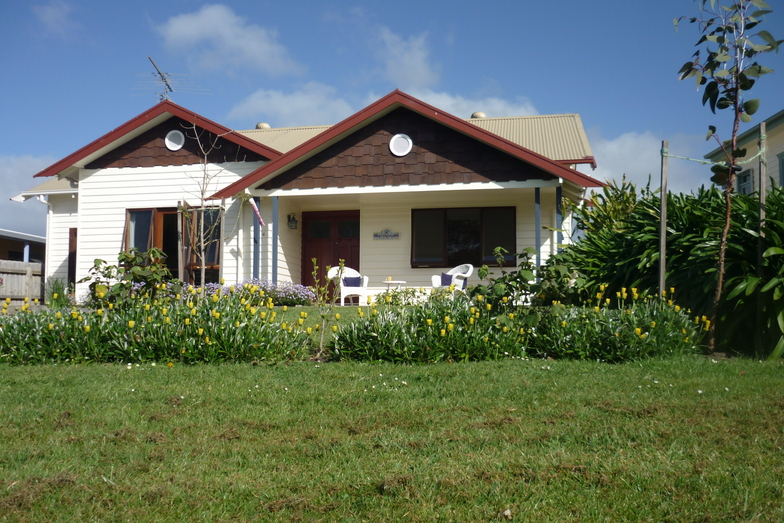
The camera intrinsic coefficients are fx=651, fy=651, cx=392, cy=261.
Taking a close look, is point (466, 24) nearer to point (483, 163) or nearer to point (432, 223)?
point (483, 163)

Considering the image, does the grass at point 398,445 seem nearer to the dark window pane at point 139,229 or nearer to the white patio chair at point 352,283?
the white patio chair at point 352,283

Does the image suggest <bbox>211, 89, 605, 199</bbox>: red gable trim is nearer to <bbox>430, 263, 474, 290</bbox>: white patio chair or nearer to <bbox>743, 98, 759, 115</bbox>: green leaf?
<bbox>430, 263, 474, 290</bbox>: white patio chair

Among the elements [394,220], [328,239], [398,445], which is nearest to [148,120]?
[328,239]

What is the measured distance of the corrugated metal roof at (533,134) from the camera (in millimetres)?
15672

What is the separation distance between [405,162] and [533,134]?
5.48 meters

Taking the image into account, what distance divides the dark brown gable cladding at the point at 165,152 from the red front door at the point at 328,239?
2.16 m

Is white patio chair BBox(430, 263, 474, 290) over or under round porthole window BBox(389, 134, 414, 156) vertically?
under

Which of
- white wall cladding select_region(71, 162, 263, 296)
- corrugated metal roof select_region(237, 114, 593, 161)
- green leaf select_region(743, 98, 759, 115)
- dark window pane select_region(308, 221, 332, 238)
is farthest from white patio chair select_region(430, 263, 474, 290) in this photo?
green leaf select_region(743, 98, 759, 115)

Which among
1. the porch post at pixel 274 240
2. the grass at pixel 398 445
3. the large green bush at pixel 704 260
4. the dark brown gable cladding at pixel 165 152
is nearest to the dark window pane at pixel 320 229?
the dark brown gable cladding at pixel 165 152

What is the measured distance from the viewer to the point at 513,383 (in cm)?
518

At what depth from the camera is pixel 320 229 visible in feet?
52.3

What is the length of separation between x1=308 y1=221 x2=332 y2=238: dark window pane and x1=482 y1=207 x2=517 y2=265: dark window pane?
3.82 m

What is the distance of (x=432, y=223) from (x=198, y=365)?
9.39 meters

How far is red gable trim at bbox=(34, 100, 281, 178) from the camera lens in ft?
47.3
